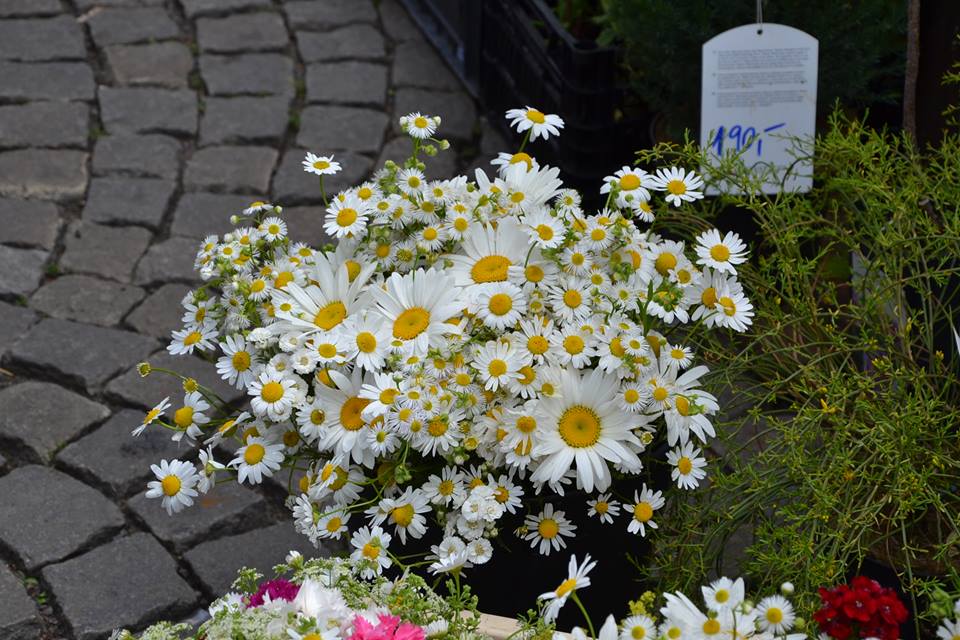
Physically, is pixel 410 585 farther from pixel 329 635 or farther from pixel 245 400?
pixel 245 400

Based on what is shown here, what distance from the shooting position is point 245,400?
3.16m

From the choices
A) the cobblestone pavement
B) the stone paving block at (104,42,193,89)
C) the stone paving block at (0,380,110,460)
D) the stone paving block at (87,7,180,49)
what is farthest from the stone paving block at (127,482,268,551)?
the stone paving block at (87,7,180,49)

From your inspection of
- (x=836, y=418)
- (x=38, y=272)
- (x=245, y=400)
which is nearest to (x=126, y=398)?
(x=245, y=400)

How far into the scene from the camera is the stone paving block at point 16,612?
249 centimetres

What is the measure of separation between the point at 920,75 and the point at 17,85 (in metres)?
3.12

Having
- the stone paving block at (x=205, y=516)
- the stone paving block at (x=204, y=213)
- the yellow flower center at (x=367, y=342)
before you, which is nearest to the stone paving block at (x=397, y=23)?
the stone paving block at (x=204, y=213)

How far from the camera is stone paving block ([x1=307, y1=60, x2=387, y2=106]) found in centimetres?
436

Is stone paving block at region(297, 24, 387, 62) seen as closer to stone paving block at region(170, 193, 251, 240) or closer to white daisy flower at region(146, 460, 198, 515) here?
stone paving block at region(170, 193, 251, 240)

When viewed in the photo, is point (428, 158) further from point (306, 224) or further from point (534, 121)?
point (534, 121)

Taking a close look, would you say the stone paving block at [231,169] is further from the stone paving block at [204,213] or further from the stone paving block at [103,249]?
the stone paving block at [103,249]

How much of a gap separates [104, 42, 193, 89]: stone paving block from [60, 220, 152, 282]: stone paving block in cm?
85

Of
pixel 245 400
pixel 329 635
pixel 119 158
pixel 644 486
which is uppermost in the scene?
pixel 329 635

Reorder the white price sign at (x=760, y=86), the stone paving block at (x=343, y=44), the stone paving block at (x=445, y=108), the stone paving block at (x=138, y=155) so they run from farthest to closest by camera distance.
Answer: the stone paving block at (x=343, y=44) → the stone paving block at (x=445, y=108) → the stone paving block at (x=138, y=155) → the white price sign at (x=760, y=86)

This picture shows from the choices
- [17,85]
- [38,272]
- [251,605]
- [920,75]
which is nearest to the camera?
[251,605]
